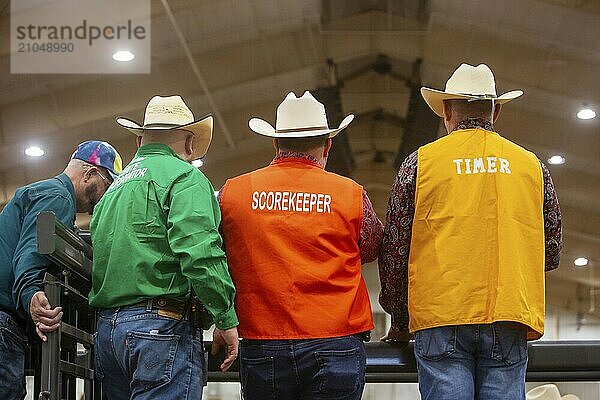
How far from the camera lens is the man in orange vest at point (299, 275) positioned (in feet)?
8.80

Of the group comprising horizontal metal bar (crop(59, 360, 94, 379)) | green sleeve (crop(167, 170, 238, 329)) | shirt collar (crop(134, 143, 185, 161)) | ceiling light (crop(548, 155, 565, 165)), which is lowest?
horizontal metal bar (crop(59, 360, 94, 379))

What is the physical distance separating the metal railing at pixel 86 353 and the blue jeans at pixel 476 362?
348 mm

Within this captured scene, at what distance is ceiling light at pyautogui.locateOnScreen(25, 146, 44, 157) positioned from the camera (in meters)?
13.7

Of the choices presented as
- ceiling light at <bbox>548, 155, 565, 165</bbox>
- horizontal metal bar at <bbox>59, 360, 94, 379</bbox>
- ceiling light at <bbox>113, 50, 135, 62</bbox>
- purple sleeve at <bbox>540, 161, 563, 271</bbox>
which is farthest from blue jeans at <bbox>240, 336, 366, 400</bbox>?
ceiling light at <bbox>548, 155, 565, 165</bbox>

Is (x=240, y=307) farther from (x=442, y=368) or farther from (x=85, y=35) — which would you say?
(x=85, y=35)

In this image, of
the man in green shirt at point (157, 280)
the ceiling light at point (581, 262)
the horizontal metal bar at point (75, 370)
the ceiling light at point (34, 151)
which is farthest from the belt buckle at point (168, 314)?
the ceiling light at point (581, 262)

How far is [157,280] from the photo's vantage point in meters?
2.60

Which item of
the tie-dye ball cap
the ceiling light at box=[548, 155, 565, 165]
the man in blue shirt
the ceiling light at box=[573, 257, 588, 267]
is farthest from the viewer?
the ceiling light at box=[573, 257, 588, 267]

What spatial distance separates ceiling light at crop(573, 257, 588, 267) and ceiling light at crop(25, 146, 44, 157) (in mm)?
9551

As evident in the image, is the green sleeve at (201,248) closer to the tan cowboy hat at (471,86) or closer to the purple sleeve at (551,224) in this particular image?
the tan cowboy hat at (471,86)

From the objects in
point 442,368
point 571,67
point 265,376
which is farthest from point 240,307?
point 571,67

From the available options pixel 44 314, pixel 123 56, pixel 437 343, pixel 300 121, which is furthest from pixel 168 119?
pixel 123 56

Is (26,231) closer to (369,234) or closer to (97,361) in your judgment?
(97,361)

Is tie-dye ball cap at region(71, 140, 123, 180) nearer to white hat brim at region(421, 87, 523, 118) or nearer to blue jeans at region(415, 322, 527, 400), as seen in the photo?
white hat brim at region(421, 87, 523, 118)
